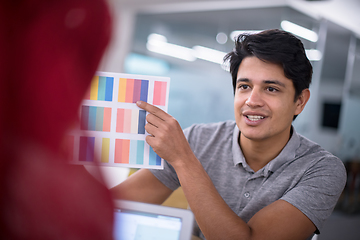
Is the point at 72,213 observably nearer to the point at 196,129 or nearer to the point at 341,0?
the point at 196,129

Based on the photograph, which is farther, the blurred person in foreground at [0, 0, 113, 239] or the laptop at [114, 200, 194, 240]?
the laptop at [114, 200, 194, 240]

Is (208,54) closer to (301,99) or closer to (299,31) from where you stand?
(299,31)

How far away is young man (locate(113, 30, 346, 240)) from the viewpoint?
942 millimetres

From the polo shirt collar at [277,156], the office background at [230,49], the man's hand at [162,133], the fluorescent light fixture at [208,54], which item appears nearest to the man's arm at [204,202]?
the man's hand at [162,133]

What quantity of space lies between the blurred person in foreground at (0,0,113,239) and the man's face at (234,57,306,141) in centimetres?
103

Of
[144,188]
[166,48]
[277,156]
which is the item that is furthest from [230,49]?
[144,188]

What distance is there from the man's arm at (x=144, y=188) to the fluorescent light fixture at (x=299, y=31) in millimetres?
3066

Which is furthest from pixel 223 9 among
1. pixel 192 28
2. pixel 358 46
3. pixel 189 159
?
pixel 189 159

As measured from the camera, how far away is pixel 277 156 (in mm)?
1246

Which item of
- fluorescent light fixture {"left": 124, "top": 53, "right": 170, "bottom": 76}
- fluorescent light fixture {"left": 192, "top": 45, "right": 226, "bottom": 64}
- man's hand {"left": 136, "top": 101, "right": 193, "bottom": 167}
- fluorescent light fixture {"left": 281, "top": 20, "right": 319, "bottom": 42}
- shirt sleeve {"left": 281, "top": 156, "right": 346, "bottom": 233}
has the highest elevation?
fluorescent light fixture {"left": 281, "top": 20, "right": 319, "bottom": 42}

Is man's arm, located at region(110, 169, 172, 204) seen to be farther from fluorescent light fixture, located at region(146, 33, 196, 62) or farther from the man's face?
fluorescent light fixture, located at region(146, 33, 196, 62)

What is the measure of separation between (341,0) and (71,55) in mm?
4363

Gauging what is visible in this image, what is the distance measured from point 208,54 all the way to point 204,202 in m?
3.74

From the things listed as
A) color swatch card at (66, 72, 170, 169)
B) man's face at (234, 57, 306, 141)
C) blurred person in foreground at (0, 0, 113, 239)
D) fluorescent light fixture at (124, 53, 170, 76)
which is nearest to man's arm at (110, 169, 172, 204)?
color swatch card at (66, 72, 170, 169)
